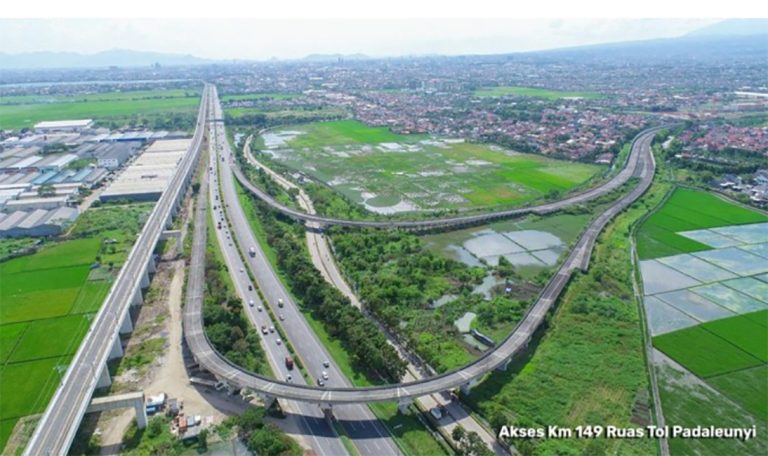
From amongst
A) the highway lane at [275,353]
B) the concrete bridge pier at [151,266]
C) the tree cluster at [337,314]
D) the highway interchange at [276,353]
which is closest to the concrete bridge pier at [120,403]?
the highway interchange at [276,353]

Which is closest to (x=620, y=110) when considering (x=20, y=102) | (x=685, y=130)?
(x=685, y=130)

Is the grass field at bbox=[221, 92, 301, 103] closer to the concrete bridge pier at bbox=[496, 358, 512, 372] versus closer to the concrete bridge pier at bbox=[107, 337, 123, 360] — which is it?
the concrete bridge pier at bbox=[107, 337, 123, 360]

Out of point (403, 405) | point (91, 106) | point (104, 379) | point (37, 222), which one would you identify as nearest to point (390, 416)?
point (403, 405)

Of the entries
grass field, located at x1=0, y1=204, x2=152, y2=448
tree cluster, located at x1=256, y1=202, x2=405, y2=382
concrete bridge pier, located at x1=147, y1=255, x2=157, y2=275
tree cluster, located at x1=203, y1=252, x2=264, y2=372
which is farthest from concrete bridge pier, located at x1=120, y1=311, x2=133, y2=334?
tree cluster, located at x1=256, y1=202, x2=405, y2=382

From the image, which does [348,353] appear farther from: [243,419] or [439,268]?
[439,268]

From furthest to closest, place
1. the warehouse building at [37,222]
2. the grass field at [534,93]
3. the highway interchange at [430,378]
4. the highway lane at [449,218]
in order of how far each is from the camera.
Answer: the grass field at [534,93] < the highway lane at [449,218] < the warehouse building at [37,222] < the highway interchange at [430,378]

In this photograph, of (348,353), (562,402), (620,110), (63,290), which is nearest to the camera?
(562,402)

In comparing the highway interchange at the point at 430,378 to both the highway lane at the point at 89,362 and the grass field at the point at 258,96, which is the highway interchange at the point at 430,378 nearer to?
the highway lane at the point at 89,362
